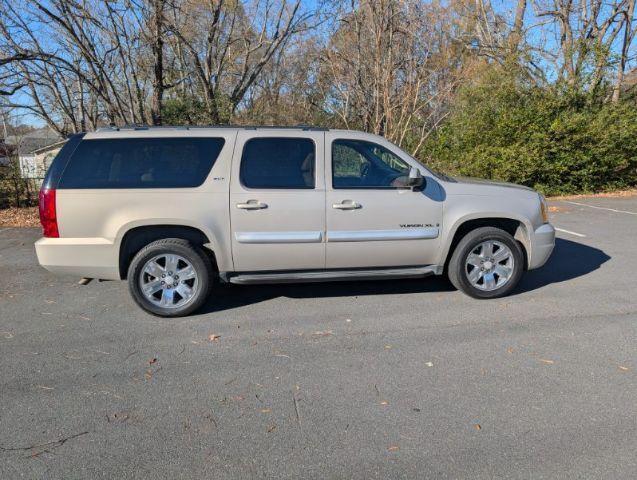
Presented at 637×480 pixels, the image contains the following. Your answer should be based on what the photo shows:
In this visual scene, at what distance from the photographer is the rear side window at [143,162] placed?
4.36 meters

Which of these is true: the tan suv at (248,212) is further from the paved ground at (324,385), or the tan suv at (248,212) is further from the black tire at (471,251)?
the paved ground at (324,385)

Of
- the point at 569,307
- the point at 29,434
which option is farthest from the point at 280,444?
the point at 569,307

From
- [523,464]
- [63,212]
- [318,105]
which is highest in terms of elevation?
[318,105]

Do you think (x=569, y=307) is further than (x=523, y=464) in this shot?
Yes

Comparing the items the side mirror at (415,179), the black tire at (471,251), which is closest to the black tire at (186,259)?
the side mirror at (415,179)

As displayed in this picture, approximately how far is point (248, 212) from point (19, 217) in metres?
8.65

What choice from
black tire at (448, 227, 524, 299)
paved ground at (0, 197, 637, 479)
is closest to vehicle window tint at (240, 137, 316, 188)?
paved ground at (0, 197, 637, 479)

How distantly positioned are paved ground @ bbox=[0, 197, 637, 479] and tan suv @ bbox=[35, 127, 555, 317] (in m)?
0.44

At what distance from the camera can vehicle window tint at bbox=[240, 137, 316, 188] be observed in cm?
455

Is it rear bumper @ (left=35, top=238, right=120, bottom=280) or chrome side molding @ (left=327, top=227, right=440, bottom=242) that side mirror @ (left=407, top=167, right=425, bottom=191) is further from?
rear bumper @ (left=35, top=238, right=120, bottom=280)

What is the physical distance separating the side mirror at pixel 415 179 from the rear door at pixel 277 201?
87cm

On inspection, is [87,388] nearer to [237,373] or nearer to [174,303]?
[237,373]

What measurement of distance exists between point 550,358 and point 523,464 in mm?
1397

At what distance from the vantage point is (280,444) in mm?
2643
